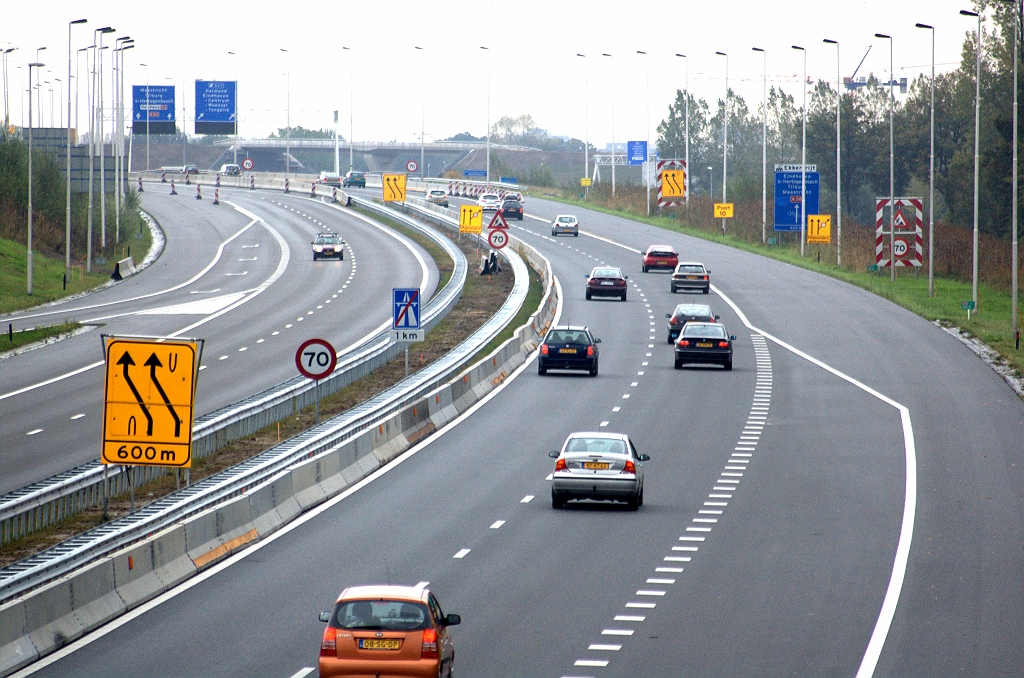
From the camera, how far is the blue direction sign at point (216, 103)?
453 ft

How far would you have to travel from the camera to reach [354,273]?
240 ft

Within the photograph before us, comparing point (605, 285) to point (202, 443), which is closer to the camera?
point (202, 443)

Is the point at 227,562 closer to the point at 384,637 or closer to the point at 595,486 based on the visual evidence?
the point at 595,486

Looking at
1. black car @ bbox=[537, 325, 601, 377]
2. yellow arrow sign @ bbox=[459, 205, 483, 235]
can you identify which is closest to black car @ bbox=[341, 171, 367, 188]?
yellow arrow sign @ bbox=[459, 205, 483, 235]

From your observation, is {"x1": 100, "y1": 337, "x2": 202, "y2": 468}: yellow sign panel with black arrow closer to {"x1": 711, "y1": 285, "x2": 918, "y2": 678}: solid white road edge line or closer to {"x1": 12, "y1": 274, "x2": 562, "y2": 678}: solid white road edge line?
{"x1": 12, "y1": 274, "x2": 562, "y2": 678}: solid white road edge line

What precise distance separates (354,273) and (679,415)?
136ft

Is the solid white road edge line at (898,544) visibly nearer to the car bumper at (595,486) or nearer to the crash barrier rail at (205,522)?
the car bumper at (595,486)

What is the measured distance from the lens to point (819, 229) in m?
76.8

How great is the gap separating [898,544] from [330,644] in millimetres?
10791

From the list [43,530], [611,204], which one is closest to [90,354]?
[43,530]

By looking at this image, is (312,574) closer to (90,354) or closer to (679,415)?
(679,415)

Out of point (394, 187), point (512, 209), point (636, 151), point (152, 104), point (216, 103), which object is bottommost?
point (512, 209)

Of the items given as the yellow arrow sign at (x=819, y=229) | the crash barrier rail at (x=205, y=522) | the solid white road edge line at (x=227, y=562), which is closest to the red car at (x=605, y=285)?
the yellow arrow sign at (x=819, y=229)

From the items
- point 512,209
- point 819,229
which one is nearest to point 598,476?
point 819,229
